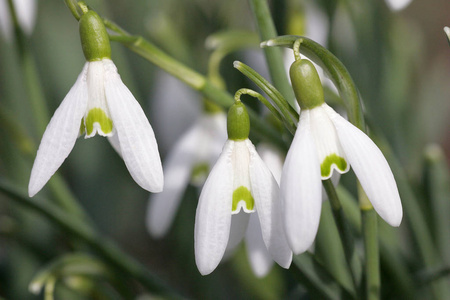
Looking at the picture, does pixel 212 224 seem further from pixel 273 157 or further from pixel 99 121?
pixel 273 157

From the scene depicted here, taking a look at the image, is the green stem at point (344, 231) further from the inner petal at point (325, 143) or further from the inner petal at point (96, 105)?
the inner petal at point (96, 105)

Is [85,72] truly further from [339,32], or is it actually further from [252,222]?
[339,32]

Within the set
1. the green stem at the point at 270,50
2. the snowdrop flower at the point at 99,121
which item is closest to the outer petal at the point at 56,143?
the snowdrop flower at the point at 99,121

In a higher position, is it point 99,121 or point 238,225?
point 99,121

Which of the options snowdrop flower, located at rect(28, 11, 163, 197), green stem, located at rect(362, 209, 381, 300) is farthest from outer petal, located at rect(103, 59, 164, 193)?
green stem, located at rect(362, 209, 381, 300)

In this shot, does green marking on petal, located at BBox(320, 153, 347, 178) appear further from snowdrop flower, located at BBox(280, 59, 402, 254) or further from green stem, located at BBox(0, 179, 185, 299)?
green stem, located at BBox(0, 179, 185, 299)

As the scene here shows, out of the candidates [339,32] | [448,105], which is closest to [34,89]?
[339,32]

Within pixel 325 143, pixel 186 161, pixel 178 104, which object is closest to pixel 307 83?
pixel 325 143

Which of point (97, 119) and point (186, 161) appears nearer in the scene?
point (97, 119)
